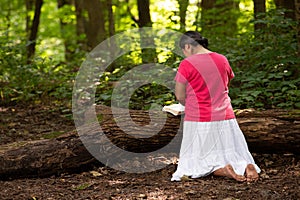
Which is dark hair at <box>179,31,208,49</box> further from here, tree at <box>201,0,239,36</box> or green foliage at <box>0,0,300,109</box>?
tree at <box>201,0,239,36</box>

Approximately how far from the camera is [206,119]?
18.0 ft

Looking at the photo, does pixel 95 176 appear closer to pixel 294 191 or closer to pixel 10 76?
pixel 294 191

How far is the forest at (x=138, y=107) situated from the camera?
514cm

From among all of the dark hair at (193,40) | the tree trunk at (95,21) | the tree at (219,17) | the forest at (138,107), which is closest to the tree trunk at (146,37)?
the forest at (138,107)

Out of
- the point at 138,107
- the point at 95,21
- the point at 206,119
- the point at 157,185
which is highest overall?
the point at 95,21

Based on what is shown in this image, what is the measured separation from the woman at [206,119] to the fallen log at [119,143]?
31cm

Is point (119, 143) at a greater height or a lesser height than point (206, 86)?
lesser

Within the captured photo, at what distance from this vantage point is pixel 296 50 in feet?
26.5

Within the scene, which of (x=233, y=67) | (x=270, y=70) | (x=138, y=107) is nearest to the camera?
(x=138, y=107)

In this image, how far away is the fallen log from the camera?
18.3ft

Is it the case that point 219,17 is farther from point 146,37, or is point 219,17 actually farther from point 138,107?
point 138,107

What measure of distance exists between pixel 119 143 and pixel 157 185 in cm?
94

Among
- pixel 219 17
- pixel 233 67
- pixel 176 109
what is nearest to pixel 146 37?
pixel 219 17

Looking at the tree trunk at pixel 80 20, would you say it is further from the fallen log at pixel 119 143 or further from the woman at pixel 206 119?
the woman at pixel 206 119
